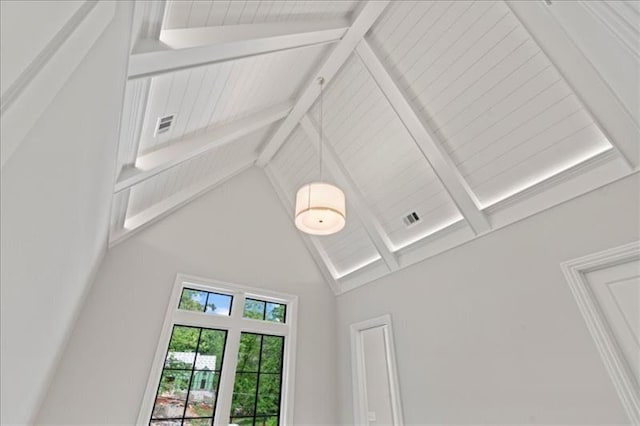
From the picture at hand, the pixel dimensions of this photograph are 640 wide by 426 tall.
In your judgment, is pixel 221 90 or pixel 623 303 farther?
pixel 221 90

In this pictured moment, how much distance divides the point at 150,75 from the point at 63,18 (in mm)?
1142

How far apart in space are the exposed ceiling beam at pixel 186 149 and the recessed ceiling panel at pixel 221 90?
0.08 m

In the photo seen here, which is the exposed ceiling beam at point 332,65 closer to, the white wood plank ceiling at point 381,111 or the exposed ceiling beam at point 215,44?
the white wood plank ceiling at point 381,111

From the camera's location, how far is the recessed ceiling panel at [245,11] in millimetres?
1942

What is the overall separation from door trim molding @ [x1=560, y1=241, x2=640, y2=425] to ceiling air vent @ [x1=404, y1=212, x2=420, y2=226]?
1558 millimetres

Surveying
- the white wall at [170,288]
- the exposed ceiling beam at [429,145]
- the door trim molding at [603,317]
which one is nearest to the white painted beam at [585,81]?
the door trim molding at [603,317]

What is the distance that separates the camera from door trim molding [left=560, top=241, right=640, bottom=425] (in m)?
2.16

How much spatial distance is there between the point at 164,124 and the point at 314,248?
318cm

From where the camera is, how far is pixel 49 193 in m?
1.20

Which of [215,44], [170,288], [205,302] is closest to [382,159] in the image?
[215,44]

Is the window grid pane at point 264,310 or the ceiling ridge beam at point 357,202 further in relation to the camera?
the window grid pane at point 264,310

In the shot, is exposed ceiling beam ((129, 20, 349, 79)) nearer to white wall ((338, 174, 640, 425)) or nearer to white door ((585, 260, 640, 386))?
white wall ((338, 174, 640, 425))

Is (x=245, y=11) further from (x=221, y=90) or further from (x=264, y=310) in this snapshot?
(x=264, y=310)

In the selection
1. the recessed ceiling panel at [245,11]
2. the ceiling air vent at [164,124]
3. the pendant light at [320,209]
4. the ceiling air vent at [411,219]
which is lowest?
the pendant light at [320,209]
